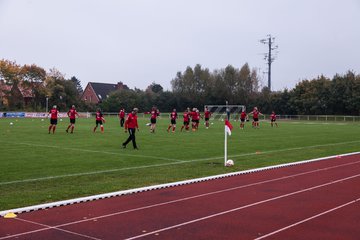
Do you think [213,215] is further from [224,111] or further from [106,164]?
[224,111]

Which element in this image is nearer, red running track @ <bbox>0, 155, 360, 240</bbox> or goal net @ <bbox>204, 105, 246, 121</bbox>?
red running track @ <bbox>0, 155, 360, 240</bbox>

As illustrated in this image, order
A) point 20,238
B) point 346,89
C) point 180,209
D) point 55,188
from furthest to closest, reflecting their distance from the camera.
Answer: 1. point 346,89
2. point 55,188
3. point 180,209
4. point 20,238

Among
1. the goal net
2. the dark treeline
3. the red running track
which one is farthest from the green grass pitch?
the dark treeline

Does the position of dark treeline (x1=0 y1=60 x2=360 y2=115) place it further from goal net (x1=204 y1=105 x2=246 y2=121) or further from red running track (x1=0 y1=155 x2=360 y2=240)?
red running track (x1=0 y1=155 x2=360 y2=240)

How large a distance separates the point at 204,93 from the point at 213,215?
8030cm

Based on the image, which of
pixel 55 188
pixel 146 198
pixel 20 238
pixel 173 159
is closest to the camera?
pixel 20 238

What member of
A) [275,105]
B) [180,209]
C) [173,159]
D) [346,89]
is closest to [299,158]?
[173,159]

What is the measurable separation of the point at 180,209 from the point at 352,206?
331cm

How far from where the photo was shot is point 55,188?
10.4 metres

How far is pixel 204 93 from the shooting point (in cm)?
8794

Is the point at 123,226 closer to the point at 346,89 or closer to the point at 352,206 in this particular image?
the point at 352,206

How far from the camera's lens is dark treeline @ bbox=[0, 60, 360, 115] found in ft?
233

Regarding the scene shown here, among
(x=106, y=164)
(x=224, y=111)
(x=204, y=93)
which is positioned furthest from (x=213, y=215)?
(x=204, y=93)

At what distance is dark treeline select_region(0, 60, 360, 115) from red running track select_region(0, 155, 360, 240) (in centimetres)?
6224
